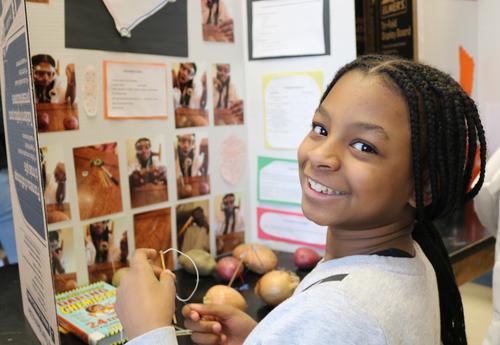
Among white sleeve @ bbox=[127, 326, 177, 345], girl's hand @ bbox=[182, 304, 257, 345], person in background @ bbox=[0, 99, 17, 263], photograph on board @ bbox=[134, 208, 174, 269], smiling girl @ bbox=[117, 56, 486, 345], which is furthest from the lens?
person in background @ bbox=[0, 99, 17, 263]

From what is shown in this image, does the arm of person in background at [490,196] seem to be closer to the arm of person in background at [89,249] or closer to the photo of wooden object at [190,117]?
the photo of wooden object at [190,117]

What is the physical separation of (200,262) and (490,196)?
0.68m

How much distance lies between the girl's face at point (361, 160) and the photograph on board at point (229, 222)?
0.69 m

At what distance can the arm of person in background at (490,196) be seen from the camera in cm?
110

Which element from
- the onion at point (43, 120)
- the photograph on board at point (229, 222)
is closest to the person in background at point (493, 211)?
the photograph on board at point (229, 222)

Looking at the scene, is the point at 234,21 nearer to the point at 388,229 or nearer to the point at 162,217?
the point at 162,217

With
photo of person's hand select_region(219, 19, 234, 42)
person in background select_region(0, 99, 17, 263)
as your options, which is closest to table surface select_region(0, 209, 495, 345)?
person in background select_region(0, 99, 17, 263)

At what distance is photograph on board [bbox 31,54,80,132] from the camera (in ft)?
3.33

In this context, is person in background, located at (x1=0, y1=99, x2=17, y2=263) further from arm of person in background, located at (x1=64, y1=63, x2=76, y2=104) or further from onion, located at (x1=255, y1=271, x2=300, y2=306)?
onion, located at (x1=255, y1=271, x2=300, y2=306)

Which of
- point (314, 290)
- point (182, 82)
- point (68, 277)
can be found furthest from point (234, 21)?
point (314, 290)

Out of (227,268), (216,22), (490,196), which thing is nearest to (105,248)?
(227,268)

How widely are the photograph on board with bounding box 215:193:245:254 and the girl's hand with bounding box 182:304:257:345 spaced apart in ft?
1.63

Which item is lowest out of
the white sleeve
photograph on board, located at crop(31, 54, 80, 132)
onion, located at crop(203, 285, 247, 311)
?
onion, located at crop(203, 285, 247, 311)

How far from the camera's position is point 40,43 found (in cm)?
101
